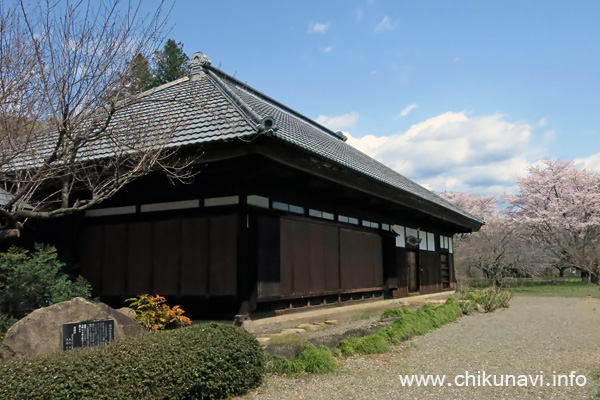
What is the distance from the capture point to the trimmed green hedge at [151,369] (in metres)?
3.68

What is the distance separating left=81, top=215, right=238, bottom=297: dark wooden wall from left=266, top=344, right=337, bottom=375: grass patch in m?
2.48

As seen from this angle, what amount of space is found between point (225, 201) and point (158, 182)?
5.17ft

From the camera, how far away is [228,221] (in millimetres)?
8289

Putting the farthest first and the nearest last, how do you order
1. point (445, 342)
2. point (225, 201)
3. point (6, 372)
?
1. point (225, 201)
2. point (445, 342)
3. point (6, 372)

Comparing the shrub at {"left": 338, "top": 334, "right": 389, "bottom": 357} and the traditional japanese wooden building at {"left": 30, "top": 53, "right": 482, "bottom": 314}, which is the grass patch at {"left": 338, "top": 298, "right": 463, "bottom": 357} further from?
the traditional japanese wooden building at {"left": 30, "top": 53, "right": 482, "bottom": 314}

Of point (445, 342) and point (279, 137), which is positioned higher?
point (279, 137)

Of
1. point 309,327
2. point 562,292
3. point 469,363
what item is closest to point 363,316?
point 309,327

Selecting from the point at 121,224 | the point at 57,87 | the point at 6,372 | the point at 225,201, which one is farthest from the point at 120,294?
the point at 6,372

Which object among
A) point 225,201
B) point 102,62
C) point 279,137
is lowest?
point 225,201

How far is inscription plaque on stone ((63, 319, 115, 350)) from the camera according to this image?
5078 millimetres

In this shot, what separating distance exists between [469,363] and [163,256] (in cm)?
569

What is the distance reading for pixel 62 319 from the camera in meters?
5.29

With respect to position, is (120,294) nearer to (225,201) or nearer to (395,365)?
(225,201)

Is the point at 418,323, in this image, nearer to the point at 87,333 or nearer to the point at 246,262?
the point at 246,262
